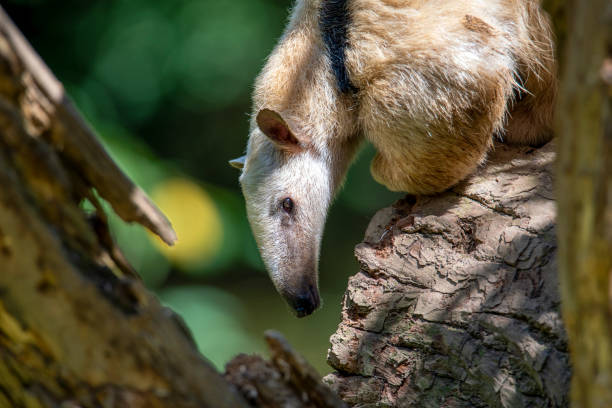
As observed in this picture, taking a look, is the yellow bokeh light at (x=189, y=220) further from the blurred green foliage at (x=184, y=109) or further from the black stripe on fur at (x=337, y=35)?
the black stripe on fur at (x=337, y=35)

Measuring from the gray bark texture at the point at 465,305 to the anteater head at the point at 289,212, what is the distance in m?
0.71

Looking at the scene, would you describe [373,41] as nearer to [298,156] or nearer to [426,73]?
[426,73]

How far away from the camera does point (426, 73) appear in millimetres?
2996

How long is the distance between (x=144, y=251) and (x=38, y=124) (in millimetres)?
4641

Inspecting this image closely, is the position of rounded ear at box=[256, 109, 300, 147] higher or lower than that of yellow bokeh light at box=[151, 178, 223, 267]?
higher

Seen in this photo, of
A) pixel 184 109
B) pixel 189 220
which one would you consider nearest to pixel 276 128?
pixel 189 220

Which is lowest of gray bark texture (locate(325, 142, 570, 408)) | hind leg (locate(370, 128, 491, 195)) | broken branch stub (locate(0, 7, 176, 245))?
gray bark texture (locate(325, 142, 570, 408))

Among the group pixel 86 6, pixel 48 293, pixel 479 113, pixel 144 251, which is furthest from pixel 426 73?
pixel 86 6

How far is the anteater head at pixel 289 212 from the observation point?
3.45 meters

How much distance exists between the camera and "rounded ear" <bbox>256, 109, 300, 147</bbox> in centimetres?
317

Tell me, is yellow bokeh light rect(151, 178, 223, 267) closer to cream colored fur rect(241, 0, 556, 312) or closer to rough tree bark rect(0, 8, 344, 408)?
cream colored fur rect(241, 0, 556, 312)

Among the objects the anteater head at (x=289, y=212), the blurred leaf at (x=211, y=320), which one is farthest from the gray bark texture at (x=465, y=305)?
the blurred leaf at (x=211, y=320)

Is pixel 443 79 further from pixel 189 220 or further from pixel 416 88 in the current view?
pixel 189 220

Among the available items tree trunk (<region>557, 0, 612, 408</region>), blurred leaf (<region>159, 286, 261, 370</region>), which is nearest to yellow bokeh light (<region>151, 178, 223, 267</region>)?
blurred leaf (<region>159, 286, 261, 370</region>)
